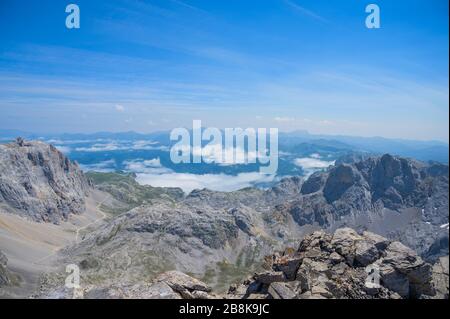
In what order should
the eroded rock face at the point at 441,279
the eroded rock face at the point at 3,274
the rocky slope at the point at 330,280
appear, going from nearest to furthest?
the rocky slope at the point at 330,280, the eroded rock face at the point at 441,279, the eroded rock face at the point at 3,274

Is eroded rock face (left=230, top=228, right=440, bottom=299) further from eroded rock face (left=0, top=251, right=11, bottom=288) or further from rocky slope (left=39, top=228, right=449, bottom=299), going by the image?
eroded rock face (left=0, top=251, right=11, bottom=288)

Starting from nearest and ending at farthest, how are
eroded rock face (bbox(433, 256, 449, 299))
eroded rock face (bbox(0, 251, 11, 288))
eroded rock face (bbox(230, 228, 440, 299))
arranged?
eroded rock face (bbox(230, 228, 440, 299)), eroded rock face (bbox(433, 256, 449, 299)), eroded rock face (bbox(0, 251, 11, 288))

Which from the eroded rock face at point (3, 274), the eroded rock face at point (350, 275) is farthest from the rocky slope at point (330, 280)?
the eroded rock face at point (3, 274)

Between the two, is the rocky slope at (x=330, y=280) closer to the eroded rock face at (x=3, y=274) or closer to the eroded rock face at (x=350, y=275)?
the eroded rock face at (x=350, y=275)

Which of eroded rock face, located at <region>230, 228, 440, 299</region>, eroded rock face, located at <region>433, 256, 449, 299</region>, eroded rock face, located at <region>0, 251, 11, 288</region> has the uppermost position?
eroded rock face, located at <region>230, 228, 440, 299</region>

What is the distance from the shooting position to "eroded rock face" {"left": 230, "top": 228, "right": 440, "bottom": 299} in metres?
30.3

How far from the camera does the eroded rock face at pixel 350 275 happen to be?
3028 cm

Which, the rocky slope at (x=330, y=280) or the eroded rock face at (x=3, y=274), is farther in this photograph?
the eroded rock face at (x=3, y=274)

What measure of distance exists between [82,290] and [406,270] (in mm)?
26365

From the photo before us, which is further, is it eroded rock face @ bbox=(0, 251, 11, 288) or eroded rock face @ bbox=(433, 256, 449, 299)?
eroded rock face @ bbox=(0, 251, 11, 288)

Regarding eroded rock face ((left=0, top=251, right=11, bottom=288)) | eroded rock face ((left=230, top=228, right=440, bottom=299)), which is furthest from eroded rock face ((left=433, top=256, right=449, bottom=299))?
eroded rock face ((left=0, top=251, right=11, bottom=288))

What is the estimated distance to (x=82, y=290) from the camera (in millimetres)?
26484
